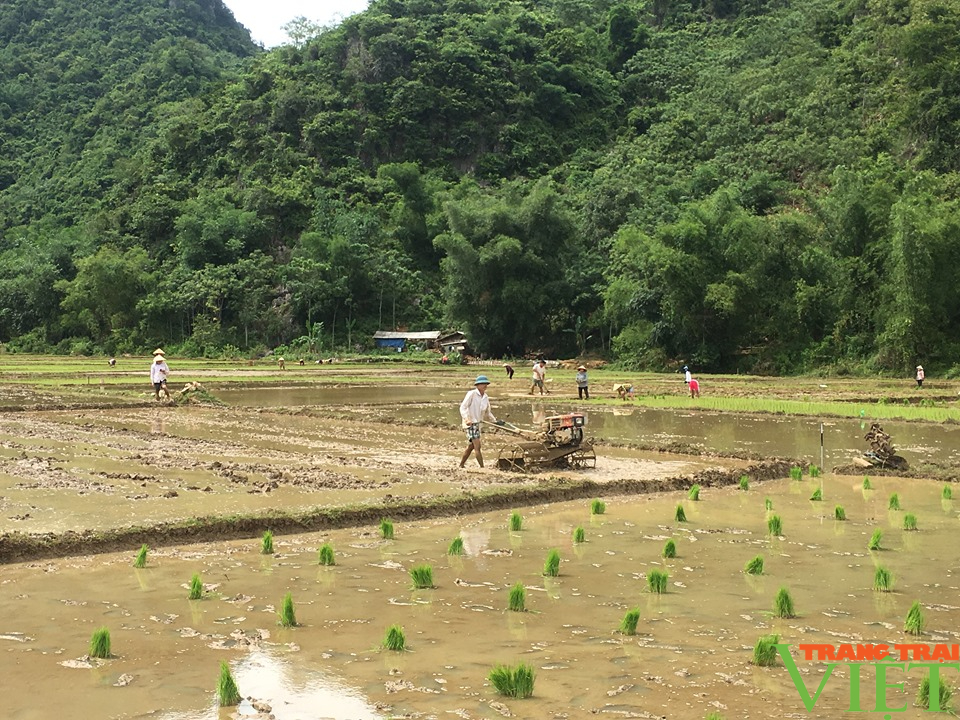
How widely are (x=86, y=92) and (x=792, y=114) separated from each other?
70776 mm

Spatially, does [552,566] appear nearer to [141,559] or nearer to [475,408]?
[141,559]

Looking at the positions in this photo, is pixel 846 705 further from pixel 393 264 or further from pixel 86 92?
pixel 86 92

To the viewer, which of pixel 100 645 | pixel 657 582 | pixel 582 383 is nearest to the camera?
pixel 100 645

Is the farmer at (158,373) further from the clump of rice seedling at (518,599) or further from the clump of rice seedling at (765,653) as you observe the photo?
the clump of rice seedling at (765,653)

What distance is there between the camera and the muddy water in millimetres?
5391

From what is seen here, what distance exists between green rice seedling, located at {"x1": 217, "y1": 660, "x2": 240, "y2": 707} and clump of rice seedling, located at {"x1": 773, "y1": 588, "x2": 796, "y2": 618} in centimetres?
389

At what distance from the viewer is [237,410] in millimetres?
25125

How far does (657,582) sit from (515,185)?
177 ft

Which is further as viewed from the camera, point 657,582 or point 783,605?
point 657,582

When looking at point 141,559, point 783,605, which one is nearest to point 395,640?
point 783,605

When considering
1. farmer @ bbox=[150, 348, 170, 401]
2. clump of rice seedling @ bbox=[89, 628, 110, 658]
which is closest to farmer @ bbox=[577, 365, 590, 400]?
farmer @ bbox=[150, 348, 170, 401]

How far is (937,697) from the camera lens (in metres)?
5.09

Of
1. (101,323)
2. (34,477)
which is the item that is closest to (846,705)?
(34,477)

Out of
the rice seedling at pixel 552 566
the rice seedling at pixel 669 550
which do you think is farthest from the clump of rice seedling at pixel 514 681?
the rice seedling at pixel 669 550
